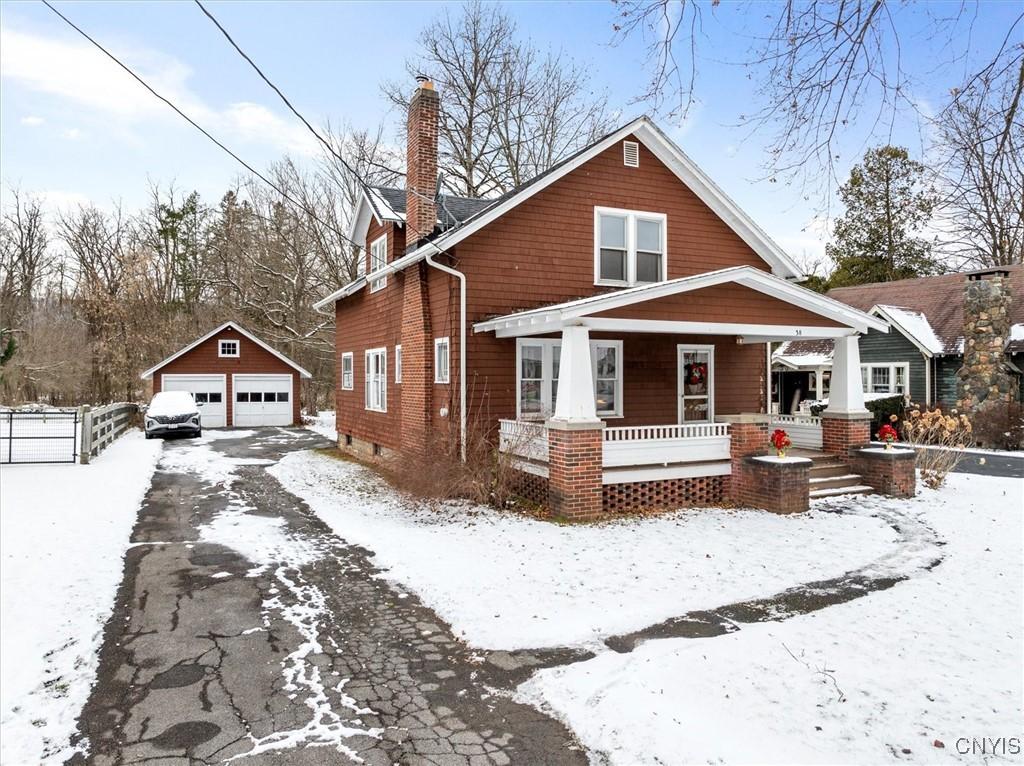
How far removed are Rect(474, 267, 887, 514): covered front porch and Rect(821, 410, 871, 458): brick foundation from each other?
0.13 feet

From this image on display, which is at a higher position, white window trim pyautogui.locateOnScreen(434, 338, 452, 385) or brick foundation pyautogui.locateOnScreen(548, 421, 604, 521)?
white window trim pyautogui.locateOnScreen(434, 338, 452, 385)

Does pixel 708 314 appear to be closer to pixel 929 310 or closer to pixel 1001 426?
pixel 1001 426

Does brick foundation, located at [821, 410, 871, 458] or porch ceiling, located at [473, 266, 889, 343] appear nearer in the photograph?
porch ceiling, located at [473, 266, 889, 343]

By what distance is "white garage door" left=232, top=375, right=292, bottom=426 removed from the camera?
1162 inches

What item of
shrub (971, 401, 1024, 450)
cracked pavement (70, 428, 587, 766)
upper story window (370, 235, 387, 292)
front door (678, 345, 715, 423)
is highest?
upper story window (370, 235, 387, 292)

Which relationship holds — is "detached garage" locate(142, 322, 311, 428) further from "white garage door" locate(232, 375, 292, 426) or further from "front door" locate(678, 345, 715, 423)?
"front door" locate(678, 345, 715, 423)

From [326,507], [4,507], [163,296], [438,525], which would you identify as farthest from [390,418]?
[163,296]

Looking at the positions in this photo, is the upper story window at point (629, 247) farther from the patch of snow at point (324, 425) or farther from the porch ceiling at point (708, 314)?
the patch of snow at point (324, 425)

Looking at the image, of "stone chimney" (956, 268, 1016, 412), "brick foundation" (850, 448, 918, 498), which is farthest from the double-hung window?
"stone chimney" (956, 268, 1016, 412)

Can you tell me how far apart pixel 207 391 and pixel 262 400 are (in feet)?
7.77

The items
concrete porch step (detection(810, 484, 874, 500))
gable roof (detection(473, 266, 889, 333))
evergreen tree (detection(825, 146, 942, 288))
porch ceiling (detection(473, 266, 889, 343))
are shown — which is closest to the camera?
gable roof (detection(473, 266, 889, 333))

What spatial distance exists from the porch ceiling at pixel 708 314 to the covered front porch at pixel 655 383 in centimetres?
2

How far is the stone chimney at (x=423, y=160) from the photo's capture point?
1350cm

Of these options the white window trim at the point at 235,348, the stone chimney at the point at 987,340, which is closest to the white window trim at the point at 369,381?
the white window trim at the point at 235,348
